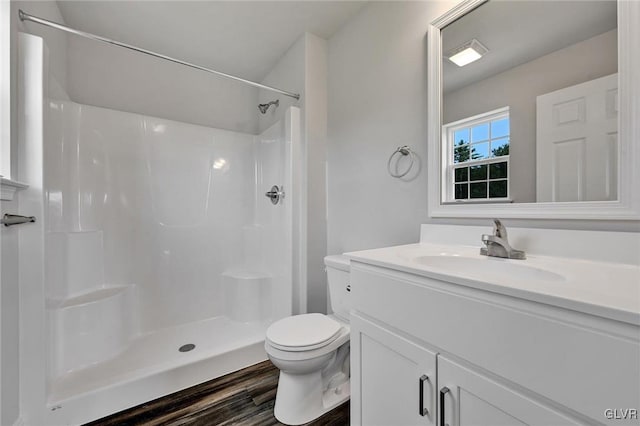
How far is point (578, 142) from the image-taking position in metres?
0.89

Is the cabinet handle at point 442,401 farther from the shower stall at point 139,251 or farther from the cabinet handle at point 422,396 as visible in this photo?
the shower stall at point 139,251

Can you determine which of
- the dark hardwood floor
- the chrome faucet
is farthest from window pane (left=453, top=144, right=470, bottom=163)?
the dark hardwood floor

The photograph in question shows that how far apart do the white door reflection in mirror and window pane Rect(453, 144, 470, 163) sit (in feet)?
0.86

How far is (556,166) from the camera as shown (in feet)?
3.05

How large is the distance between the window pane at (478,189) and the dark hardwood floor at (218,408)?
1259mm

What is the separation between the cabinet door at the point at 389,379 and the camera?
0.74m

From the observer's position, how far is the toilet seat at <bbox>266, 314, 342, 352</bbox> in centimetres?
121

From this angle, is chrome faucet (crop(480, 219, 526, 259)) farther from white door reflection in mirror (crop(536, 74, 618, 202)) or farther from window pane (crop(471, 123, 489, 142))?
window pane (crop(471, 123, 489, 142))

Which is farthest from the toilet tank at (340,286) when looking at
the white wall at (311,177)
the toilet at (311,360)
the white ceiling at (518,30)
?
the white ceiling at (518,30)

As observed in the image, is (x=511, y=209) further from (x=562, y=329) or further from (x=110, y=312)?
(x=110, y=312)

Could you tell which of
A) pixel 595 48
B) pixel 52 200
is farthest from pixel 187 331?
pixel 595 48

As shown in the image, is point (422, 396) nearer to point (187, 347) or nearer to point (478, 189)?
point (478, 189)

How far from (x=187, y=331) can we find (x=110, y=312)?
0.57 m

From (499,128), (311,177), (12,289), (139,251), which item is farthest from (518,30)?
(139,251)
